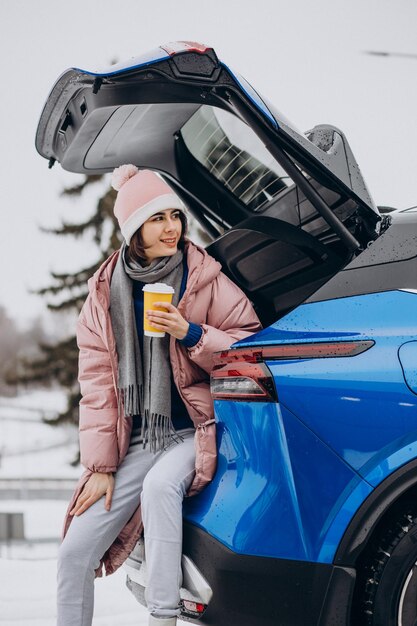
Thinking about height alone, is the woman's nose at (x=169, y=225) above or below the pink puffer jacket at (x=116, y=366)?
above

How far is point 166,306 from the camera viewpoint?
2629 mm

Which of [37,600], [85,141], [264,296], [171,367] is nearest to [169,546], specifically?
[171,367]

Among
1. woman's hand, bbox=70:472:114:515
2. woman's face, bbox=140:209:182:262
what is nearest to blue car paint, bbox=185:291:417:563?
woman's hand, bbox=70:472:114:515

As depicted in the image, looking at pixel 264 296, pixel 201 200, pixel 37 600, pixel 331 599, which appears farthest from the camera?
pixel 37 600

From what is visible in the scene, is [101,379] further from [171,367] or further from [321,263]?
[321,263]

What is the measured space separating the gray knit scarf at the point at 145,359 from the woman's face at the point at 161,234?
3 cm

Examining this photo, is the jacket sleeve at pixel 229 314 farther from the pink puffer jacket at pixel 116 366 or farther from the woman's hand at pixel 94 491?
the woman's hand at pixel 94 491

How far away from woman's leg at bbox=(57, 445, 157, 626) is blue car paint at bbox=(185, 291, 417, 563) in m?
0.57

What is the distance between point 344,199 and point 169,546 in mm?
1323

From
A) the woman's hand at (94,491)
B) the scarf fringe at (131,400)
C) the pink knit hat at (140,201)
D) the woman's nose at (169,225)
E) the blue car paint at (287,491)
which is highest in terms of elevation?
the pink knit hat at (140,201)

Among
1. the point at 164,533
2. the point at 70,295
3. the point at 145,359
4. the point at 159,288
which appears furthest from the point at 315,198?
the point at 70,295

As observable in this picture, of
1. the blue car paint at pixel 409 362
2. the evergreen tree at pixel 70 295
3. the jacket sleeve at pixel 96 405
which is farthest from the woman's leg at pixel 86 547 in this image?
the evergreen tree at pixel 70 295

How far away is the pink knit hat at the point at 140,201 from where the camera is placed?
114 inches

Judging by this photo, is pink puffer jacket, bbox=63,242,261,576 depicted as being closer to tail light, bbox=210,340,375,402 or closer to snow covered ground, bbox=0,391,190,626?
tail light, bbox=210,340,375,402
